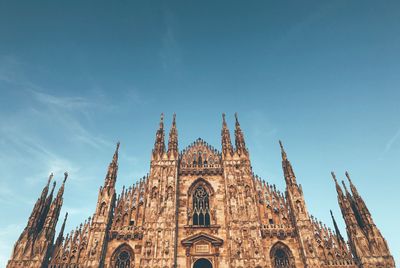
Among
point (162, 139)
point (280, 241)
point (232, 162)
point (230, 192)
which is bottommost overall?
point (280, 241)

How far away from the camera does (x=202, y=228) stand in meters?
26.9

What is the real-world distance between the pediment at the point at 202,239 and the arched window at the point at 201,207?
64.1 inches

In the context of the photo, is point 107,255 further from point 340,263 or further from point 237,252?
point 340,263

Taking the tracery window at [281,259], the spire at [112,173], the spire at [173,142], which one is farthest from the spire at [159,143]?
the tracery window at [281,259]

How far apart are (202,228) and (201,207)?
7.68 feet

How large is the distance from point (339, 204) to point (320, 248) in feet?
16.4

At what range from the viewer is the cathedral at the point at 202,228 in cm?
2400

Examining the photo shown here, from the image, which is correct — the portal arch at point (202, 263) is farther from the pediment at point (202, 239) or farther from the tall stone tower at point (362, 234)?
the tall stone tower at point (362, 234)

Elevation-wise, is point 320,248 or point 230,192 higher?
point 230,192

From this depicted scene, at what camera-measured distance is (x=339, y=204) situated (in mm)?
27375

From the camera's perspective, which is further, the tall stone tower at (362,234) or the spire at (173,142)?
the spire at (173,142)

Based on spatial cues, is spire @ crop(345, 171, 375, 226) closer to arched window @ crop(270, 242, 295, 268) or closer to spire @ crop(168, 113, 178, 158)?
arched window @ crop(270, 242, 295, 268)

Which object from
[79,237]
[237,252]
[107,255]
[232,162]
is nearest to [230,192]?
[232,162]

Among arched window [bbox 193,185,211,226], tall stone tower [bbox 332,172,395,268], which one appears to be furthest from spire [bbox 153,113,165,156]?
tall stone tower [bbox 332,172,395,268]
